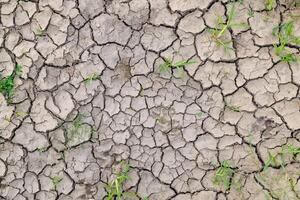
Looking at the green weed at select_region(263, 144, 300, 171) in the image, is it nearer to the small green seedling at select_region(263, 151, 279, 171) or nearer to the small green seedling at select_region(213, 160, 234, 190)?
the small green seedling at select_region(263, 151, 279, 171)

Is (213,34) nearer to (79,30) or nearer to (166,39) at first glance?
(166,39)

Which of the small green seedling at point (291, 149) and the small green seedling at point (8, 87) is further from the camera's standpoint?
the small green seedling at point (8, 87)

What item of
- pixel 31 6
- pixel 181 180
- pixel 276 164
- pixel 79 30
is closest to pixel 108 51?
pixel 79 30

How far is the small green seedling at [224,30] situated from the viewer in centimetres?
399

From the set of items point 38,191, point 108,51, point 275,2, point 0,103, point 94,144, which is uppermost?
point 275,2

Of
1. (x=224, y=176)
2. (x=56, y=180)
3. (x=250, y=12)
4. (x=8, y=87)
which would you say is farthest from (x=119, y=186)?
(x=250, y=12)

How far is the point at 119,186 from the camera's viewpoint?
395 cm

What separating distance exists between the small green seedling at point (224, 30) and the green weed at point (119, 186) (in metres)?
1.10

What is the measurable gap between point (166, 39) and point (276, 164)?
118 cm

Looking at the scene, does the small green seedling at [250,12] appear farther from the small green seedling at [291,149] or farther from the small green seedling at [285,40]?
the small green seedling at [291,149]

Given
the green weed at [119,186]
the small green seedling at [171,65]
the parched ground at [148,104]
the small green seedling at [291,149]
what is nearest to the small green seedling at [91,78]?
the parched ground at [148,104]

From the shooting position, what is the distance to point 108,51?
405 centimetres

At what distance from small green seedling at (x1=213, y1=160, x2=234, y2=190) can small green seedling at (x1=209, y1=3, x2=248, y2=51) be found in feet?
2.74

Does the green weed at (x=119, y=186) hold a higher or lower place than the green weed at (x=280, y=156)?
lower
